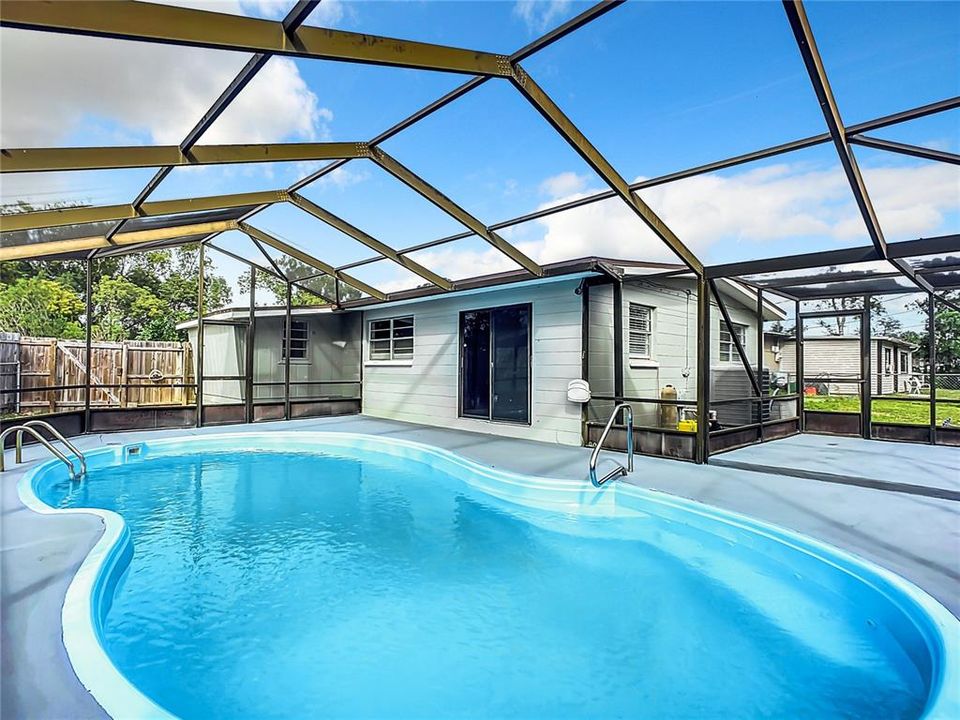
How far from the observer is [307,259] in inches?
371

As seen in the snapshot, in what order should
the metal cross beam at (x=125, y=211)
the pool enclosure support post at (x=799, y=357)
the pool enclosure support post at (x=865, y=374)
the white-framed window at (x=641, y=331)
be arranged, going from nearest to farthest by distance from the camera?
the metal cross beam at (x=125, y=211), the white-framed window at (x=641, y=331), the pool enclosure support post at (x=865, y=374), the pool enclosure support post at (x=799, y=357)

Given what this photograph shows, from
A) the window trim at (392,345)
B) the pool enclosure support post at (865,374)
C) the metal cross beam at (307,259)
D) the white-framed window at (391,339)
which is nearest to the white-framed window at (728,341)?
the pool enclosure support post at (865,374)

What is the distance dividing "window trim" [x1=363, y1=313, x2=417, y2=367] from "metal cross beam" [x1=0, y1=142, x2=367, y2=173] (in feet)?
18.8

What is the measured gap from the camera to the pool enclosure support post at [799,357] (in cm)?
927

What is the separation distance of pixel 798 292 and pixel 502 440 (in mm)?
5803

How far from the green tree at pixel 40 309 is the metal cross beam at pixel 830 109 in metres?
16.4

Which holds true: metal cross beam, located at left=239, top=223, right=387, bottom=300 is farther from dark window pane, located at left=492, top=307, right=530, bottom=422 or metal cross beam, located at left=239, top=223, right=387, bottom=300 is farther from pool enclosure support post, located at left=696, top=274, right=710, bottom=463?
pool enclosure support post, located at left=696, top=274, right=710, bottom=463

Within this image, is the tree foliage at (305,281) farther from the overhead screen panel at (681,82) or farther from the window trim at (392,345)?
the overhead screen panel at (681,82)

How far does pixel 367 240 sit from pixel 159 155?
11.4 ft

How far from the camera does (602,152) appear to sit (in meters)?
4.67

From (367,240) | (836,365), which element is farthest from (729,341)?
(367,240)

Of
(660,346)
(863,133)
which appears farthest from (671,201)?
(660,346)

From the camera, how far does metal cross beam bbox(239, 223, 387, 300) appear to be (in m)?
8.52

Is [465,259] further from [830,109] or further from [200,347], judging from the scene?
[200,347]
